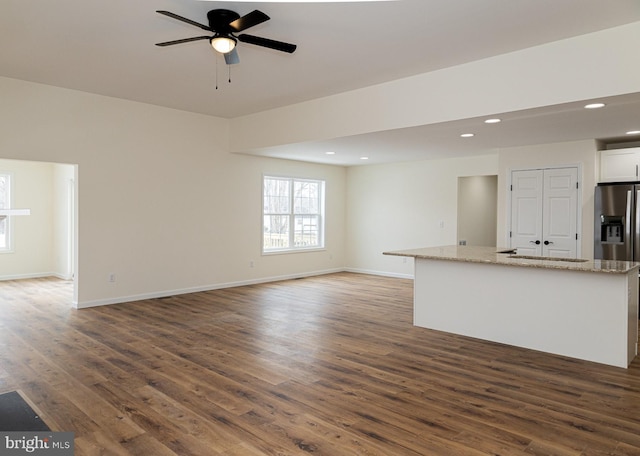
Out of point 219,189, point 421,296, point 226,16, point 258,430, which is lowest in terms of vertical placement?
point 258,430

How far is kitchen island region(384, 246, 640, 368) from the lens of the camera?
3795 mm

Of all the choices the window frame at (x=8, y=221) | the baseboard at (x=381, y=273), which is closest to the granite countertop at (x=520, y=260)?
the baseboard at (x=381, y=273)

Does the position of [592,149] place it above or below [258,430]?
above

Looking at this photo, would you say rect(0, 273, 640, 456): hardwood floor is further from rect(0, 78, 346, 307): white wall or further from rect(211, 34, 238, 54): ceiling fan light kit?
rect(211, 34, 238, 54): ceiling fan light kit

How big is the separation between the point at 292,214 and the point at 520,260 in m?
5.26

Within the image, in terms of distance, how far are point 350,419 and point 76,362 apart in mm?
2534

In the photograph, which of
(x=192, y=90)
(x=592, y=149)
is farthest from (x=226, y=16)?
(x=592, y=149)

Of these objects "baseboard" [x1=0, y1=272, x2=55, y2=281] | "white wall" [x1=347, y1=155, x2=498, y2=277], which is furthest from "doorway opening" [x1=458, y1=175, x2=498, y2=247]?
"baseboard" [x1=0, y1=272, x2=55, y2=281]

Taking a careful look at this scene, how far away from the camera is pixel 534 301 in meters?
4.23

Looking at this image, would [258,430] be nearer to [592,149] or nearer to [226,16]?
[226,16]

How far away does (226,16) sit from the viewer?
11.1 ft

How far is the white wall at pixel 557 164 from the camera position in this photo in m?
5.88

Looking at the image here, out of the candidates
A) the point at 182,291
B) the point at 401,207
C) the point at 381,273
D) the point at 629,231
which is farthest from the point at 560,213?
the point at 182,291

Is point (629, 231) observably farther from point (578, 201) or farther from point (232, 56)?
point (232, 56)
